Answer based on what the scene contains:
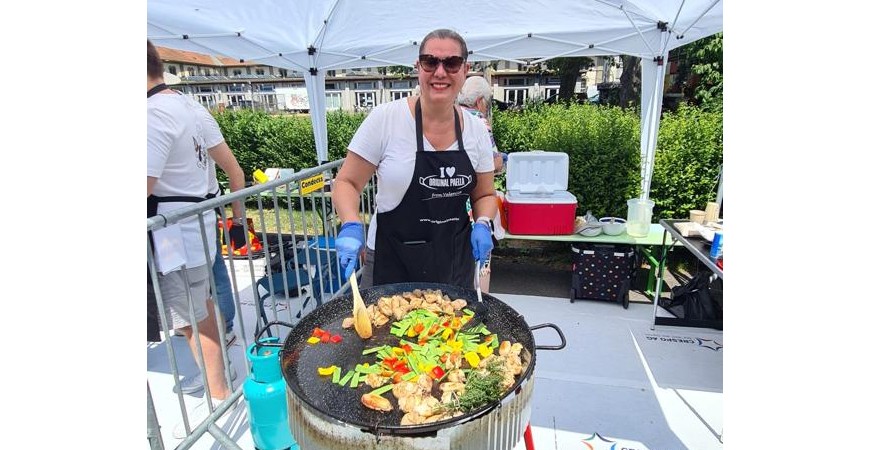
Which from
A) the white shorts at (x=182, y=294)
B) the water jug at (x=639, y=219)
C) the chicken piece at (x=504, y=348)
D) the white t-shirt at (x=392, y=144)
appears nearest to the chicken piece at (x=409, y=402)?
the chicken piece at (x=504, y=348)

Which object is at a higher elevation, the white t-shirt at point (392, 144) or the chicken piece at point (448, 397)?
the white t-shirt at point (392, 144)

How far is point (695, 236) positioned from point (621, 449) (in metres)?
1.98

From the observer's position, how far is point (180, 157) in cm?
224

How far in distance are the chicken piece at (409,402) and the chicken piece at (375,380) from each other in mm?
136

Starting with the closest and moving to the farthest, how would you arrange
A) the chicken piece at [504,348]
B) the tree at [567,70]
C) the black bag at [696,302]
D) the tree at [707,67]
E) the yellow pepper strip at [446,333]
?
the chicken piece at [504,348] < the yellow pepper strip at [446,333] < the black bag at [696,302] < the tree at [707,67] < the tree at [567,70]

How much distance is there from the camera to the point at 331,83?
3816cm

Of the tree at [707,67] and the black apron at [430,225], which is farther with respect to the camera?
the tree at [707,67]

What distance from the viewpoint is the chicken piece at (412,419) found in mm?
1188

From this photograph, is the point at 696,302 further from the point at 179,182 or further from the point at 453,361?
the point at 179,182

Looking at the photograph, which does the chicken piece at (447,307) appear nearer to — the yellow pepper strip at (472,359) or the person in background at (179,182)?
the yellow pepper strip at (472,359)

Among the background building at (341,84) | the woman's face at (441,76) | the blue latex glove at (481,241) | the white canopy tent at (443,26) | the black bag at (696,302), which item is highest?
the background building at (341,84)

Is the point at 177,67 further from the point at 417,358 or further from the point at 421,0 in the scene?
the point at 417,358

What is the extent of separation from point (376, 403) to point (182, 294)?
1.66m

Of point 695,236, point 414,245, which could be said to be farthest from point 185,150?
point 695,236
